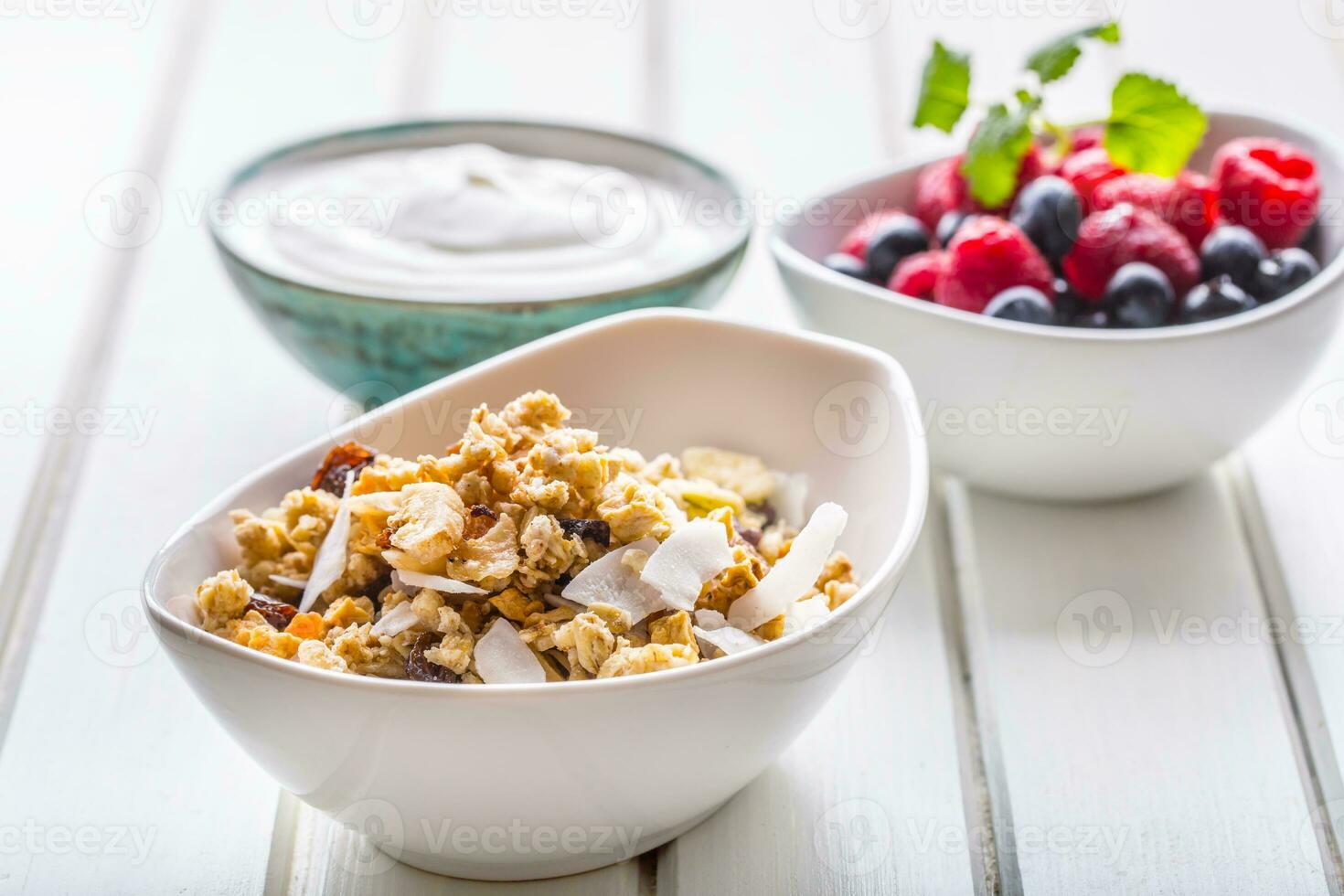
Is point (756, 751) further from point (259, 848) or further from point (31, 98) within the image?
point (31, 98)

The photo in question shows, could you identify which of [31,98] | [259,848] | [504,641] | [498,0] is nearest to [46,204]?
[31,98]

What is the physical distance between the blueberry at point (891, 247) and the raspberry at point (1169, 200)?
0.61 ft

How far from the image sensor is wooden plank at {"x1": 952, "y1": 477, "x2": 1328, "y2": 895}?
105 centimetres

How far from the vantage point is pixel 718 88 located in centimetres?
226

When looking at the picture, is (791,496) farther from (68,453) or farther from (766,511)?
(68,453)

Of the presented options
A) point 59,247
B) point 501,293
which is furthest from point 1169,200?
point 59,247

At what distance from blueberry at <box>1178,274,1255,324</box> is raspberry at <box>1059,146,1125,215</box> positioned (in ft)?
0.58

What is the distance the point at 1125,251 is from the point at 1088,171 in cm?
16

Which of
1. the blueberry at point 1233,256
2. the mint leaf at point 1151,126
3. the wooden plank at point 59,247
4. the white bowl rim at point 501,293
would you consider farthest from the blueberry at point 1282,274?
the wooden plank at point 59,247

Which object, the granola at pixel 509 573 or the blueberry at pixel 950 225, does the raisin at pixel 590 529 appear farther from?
the blueberry at pixel 950 225

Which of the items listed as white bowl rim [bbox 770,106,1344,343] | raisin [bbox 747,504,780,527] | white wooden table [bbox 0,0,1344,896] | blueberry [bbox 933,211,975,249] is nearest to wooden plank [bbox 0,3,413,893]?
white wooden table [bbox 0,0,1344,896]

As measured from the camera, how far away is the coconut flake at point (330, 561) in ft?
3.31

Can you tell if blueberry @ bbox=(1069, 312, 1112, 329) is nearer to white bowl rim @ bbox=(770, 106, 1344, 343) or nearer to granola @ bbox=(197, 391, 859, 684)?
white bowl rim @ bbox=(770, 106, 1344, 343)

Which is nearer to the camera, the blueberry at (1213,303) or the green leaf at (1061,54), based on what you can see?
the blueberry at (1213,303)
